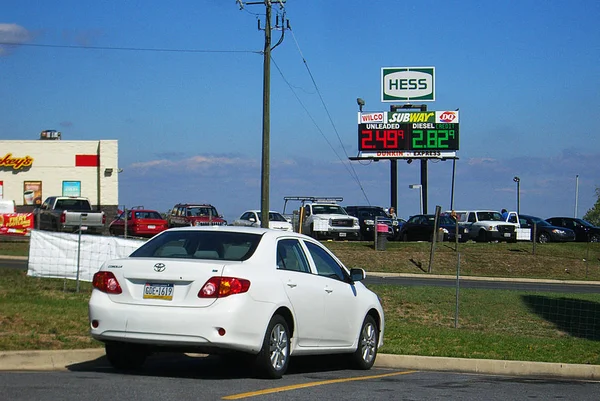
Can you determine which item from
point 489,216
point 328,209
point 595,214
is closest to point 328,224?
point 328,209

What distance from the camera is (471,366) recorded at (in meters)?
11.8

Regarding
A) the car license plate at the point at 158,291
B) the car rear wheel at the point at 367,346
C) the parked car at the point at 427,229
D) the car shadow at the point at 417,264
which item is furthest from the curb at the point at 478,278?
the car license plate at the point at 158,291

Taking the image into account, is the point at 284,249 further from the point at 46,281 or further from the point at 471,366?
the point at 46,281

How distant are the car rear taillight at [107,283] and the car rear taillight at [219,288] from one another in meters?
0.94

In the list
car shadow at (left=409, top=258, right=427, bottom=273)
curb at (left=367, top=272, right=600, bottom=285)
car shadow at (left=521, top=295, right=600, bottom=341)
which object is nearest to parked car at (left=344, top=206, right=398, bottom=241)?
car shadow at (left=409, top=258, right=427, bottom=273)

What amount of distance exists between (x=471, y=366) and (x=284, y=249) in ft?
11.5

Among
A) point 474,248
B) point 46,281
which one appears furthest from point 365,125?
point 46,281

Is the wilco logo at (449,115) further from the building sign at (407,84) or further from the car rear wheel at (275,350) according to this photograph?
the car rear wheel at (275,350)

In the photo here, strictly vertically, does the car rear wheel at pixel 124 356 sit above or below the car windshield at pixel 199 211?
below

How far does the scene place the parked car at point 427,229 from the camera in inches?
1699

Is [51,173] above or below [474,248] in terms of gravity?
above

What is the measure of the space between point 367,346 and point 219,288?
3.27 meters

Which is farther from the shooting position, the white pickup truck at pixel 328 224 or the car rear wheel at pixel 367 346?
the white pickup truck at pixel 328 224

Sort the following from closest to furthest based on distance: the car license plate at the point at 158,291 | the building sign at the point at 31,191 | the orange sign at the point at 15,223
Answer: the car license plate at the point at 158,291 < the orange sign at the point at 15,223 < the building sign at the point at 31,191
